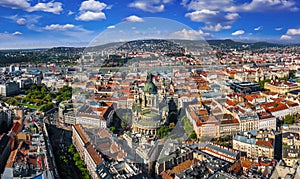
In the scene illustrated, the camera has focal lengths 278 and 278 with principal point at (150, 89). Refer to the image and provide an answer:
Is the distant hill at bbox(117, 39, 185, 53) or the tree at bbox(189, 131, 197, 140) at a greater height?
the distant hill at bbox(117, 39, 185, 53)

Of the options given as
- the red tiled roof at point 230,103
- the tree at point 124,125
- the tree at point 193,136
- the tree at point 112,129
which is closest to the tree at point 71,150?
the tree at point 112,129

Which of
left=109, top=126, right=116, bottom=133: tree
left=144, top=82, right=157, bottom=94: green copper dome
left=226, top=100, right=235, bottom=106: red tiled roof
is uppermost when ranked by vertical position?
left=144, top=82, right=157, bottom=94: green copper dome

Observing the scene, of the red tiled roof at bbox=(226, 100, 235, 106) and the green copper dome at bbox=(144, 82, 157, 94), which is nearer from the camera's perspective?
the green copper dome at bbox=(144, 82, 157, 94)

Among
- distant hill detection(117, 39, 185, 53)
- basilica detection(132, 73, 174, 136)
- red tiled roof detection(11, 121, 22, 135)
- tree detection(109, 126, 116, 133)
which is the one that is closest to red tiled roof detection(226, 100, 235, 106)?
basilica detection(132, 73, 174, 136)

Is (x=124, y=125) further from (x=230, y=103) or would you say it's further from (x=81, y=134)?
(x=230, y=103)

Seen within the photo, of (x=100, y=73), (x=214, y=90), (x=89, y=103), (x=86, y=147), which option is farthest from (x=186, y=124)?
(x=100, y=73)

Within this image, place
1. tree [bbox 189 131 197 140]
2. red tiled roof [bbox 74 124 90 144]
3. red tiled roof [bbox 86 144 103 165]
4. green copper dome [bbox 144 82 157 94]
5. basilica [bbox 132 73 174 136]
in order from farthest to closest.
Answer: green copper dome [bbox 144 82 157 94] < tree [bbox 189 131 197 140] < red tiled roof [bbox 74 124 90 144] < basilica [bbox 132 73 174 136] < red tiled roof [bbox 86 144 103 165]

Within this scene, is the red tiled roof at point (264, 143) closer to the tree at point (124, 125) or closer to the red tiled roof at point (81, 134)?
the tree at point (124, 125)

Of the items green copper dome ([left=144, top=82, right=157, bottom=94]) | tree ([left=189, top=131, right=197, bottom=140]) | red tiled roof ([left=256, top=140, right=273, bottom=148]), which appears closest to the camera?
red tiled roof ([left=256, top=140, right=273, bottom=148])

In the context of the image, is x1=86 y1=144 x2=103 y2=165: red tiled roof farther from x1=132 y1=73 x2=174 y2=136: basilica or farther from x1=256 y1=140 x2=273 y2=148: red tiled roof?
x1=256 y1=140 x2=273 y2=148: red tiled roof

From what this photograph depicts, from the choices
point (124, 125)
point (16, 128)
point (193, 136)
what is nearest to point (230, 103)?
point (193, 136)

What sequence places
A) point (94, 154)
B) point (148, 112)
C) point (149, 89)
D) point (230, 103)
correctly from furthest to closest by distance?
point (230, 103) → point (149, 89) → point (148, 112) → point (94, 154)

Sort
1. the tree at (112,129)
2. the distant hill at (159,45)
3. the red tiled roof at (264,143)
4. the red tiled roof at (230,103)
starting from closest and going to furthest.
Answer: the distant hill at (159,45) < the red tiled roof at (264,143) < the tree at (112,129) < the red tiled roof at (230,103)
